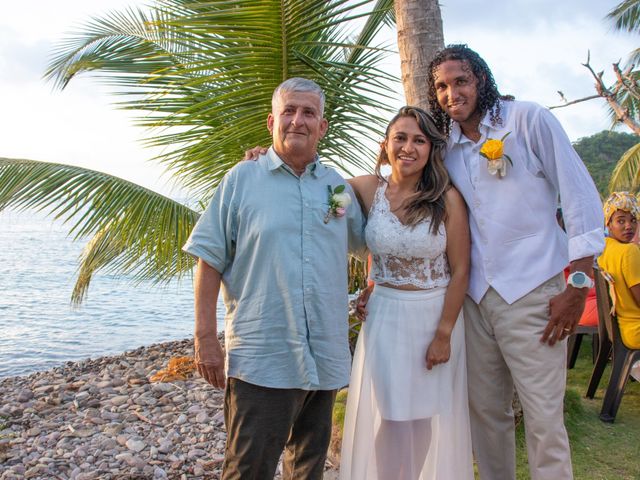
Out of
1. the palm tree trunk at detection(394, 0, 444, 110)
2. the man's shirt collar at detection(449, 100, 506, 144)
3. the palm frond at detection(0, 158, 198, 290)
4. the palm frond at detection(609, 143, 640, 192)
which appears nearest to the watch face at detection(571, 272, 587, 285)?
the man's shirt collar at detection(449, 100, 506, 144)

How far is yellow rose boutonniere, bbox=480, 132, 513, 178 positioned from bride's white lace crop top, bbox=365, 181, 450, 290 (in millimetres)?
359

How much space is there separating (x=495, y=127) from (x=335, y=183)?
2.61 ft

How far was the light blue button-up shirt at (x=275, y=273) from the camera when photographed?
2512mm

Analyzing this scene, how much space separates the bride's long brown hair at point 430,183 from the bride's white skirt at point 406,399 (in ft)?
1.19

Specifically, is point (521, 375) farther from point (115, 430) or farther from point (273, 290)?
point (115, 430)

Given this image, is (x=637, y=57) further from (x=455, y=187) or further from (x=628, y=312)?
(x=455, y=187)

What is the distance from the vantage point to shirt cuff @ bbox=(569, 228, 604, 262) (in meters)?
2.54

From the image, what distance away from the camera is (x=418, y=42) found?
3908 mm

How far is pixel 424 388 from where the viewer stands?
2867 millimetres

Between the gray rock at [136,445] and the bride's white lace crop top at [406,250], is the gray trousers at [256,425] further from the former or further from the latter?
the gray rock at [136,445]

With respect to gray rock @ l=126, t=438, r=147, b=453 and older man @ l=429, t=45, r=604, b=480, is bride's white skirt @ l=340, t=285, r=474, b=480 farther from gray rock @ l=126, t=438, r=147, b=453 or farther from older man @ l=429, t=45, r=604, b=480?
gray rock @ l=126, t=438, r=147, b=453

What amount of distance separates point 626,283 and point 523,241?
247cm

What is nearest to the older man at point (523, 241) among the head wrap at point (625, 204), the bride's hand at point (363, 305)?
the bride's hand at point (363, 305)

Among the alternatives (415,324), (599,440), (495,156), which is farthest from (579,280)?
(599,440)
